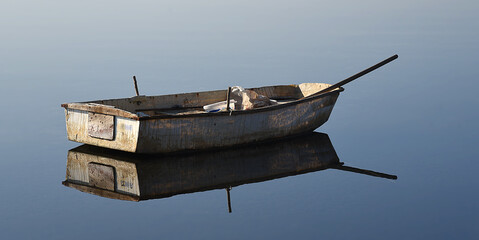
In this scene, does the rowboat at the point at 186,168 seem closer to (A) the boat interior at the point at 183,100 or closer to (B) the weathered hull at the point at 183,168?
(B) the weathered hull at the point at 183,168

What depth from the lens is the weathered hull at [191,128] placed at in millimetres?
11844

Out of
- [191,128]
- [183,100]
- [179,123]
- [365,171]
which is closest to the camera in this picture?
[179,123]

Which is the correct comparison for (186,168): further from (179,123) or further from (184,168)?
(179,123)

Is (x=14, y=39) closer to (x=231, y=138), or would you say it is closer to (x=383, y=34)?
(x=383, y=34)

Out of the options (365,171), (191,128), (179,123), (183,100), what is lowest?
(365,171)

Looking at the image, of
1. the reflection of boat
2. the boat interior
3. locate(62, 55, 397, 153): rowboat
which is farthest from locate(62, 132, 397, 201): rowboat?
the boat interior

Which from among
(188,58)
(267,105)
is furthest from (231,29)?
(267,105)

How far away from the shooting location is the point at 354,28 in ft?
96.2

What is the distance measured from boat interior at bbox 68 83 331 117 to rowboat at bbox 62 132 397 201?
1038mm

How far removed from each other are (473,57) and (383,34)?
4706 millimetres

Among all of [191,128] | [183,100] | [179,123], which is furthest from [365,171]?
[183,100]

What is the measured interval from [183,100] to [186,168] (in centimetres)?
267

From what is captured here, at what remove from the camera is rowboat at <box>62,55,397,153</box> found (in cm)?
1188

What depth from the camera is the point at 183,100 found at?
1421 centimetres
